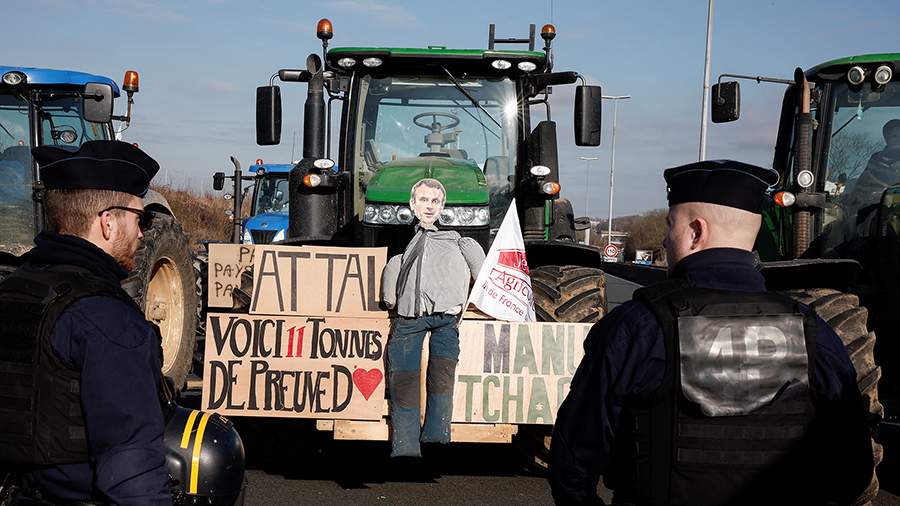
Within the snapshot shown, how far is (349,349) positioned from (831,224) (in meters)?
3.87

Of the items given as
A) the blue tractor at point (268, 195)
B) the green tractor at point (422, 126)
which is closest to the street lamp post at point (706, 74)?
the blue tractor at point (268, 195)

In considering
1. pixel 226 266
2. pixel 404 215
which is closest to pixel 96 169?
pixel 404 215

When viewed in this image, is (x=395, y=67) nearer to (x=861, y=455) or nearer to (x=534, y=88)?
(x=534, y=88)

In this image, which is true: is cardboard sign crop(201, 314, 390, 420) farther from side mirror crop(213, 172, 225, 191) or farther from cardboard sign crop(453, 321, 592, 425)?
side mirror crop(213, 172, 225, 191)

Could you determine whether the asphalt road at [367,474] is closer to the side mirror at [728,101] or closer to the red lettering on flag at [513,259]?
the red lettering on flag at [513,259]

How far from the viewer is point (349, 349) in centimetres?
650

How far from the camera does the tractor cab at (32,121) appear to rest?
9180mm

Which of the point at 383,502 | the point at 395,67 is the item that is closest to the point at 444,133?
the point at 395,67

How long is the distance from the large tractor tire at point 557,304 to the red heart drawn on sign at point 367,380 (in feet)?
3.27

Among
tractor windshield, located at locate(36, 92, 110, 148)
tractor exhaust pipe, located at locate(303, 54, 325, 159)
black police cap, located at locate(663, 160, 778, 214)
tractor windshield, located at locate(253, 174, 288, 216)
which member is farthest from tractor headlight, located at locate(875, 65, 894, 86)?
tractor windshield, located at locate(253, 174, 288, 216)

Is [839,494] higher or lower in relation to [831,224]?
lower

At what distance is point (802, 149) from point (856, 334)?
74.8 inches

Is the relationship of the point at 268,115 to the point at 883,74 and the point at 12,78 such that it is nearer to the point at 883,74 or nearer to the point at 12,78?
the point at 12,78

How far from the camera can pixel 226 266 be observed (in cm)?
779
